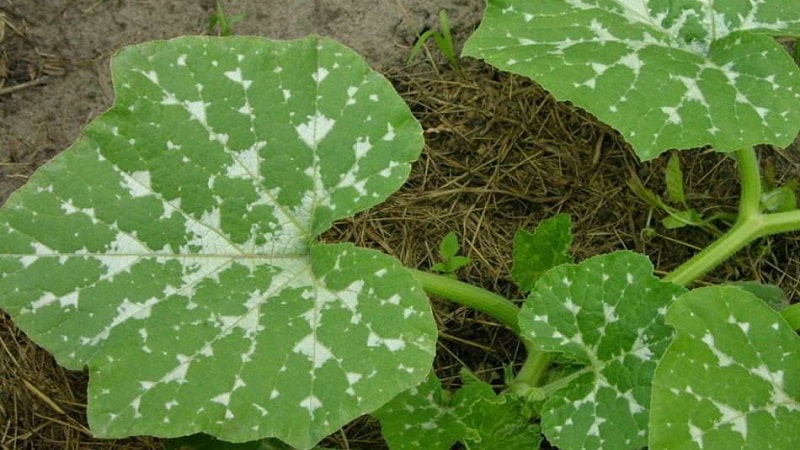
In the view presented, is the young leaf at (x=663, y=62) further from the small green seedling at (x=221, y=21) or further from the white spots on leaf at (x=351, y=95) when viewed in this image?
the small green seedling at (x=221, y=21)

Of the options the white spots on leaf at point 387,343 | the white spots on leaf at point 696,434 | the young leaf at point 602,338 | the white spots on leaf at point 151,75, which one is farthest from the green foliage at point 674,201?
the white spots on leaf at point 151,75

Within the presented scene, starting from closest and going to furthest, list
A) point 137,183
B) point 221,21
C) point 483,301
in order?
point 137,183, point 483,301, point 221,21

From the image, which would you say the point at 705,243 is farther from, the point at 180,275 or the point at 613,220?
the point at 180,275

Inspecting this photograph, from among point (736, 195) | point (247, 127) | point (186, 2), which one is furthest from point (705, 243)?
point (186, 2)

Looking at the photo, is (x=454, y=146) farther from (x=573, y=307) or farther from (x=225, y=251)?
(x=225, y=251)

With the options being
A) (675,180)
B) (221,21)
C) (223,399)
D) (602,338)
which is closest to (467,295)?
(602,338)

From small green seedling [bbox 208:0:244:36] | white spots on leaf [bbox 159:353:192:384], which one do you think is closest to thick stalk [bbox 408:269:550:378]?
white spots on leaf [bbox 159:353:192:384]

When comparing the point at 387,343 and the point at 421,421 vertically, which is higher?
the point at 387,343
